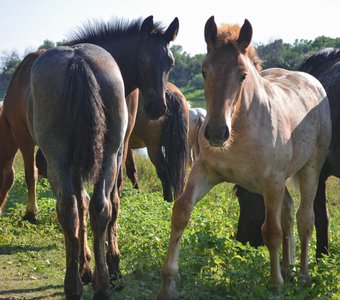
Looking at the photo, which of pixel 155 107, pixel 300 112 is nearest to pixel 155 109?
pixel 155 107

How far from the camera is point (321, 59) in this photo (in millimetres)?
6875

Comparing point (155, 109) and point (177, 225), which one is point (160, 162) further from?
point (177, 225)

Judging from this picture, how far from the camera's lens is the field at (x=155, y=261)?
486cm

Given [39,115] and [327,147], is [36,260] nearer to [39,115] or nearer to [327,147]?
[39,115]

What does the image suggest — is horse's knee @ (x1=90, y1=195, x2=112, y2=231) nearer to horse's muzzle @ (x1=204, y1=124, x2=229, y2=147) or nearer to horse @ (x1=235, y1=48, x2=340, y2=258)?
horse's muzzle @ (x1=204, y1=124, x2=229, y2=147)

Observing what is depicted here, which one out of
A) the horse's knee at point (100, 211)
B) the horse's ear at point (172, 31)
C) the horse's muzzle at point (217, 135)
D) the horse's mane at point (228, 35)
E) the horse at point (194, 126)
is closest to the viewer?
the horse's muzzle at point (217, 135)

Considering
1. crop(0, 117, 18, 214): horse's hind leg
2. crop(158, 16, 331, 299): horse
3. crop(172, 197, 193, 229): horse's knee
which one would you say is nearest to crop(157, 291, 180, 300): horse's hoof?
crop(158, 16, 331, 299): horse

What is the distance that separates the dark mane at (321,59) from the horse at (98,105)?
1.70m

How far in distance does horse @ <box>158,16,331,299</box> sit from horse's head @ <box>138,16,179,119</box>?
1.16 meters

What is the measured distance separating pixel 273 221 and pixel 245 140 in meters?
0.66

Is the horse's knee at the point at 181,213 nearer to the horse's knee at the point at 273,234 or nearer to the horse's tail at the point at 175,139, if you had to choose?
the horse's knee at the point at 273,234

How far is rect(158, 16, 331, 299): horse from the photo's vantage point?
4.28 metres

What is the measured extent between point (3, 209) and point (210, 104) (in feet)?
17.6

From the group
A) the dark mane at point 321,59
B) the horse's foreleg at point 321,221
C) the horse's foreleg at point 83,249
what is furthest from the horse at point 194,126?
the horse's foreleg at point 83,249
